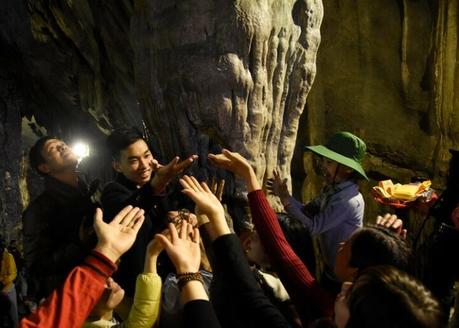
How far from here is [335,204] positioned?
86.4 inches

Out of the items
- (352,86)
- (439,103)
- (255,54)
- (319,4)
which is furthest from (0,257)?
(439,103)

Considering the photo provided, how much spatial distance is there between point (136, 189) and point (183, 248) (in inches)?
34.4

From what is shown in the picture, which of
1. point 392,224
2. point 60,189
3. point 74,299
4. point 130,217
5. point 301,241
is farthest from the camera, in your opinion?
point 60,189

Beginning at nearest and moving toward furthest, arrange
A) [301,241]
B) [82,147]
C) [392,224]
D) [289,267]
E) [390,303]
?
[390,303], [289,267], [392,224], [301,241], [82,147]

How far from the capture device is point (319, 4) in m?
2.84

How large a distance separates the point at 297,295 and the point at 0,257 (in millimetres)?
3472

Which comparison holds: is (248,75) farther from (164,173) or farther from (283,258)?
(283,258)

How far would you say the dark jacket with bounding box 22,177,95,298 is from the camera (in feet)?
6.91

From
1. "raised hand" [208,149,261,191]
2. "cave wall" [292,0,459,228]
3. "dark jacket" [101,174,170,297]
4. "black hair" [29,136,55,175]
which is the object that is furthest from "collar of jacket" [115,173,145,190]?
"cave wall" [292,0,459,228]

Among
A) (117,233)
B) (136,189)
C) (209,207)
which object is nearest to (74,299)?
(117,233)

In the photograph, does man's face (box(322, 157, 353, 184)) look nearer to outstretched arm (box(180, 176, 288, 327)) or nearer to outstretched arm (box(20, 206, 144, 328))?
outstretched arm (box(180, 176, 288, 327))

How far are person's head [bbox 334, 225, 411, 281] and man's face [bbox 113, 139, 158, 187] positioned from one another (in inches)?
40.8

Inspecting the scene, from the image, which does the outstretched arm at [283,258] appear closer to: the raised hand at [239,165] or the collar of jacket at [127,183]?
the raised hand at [239,165]

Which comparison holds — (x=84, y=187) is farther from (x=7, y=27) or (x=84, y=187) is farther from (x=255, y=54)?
(x=7, y=27)
